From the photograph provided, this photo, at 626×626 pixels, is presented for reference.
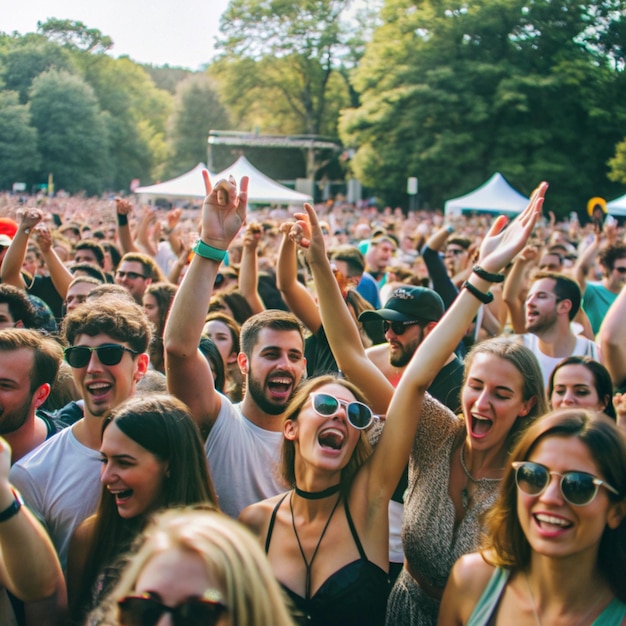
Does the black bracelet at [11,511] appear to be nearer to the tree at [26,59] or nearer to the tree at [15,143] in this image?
the tree at [26,59]

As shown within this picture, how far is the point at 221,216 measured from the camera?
2980 millimetres

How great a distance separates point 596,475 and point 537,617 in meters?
0.40

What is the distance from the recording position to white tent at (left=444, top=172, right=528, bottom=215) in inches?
932

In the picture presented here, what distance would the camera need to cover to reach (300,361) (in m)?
3.47

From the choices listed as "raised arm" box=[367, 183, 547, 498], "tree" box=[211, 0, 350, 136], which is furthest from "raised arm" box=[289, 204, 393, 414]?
"tree" box=[211, 0, 350, 136]

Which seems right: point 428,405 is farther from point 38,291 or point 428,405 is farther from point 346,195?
point 346,195

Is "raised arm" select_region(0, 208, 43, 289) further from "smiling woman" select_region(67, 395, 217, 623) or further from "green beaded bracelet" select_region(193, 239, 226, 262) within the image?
"smiling woman" select_region(67, 395, 217, 623)

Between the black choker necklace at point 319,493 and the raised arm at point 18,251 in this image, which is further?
the raised arm at point 18,251

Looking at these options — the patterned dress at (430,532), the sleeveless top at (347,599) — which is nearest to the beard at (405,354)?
the patterned dress at (430,532)

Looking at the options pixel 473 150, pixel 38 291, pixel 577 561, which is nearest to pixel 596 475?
pixel 577 561

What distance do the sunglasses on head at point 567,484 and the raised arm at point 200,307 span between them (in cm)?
129

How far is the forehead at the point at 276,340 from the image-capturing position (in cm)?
342

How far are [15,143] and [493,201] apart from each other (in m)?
18.8

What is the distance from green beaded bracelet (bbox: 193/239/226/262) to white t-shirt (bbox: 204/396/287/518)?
0.63 metres
